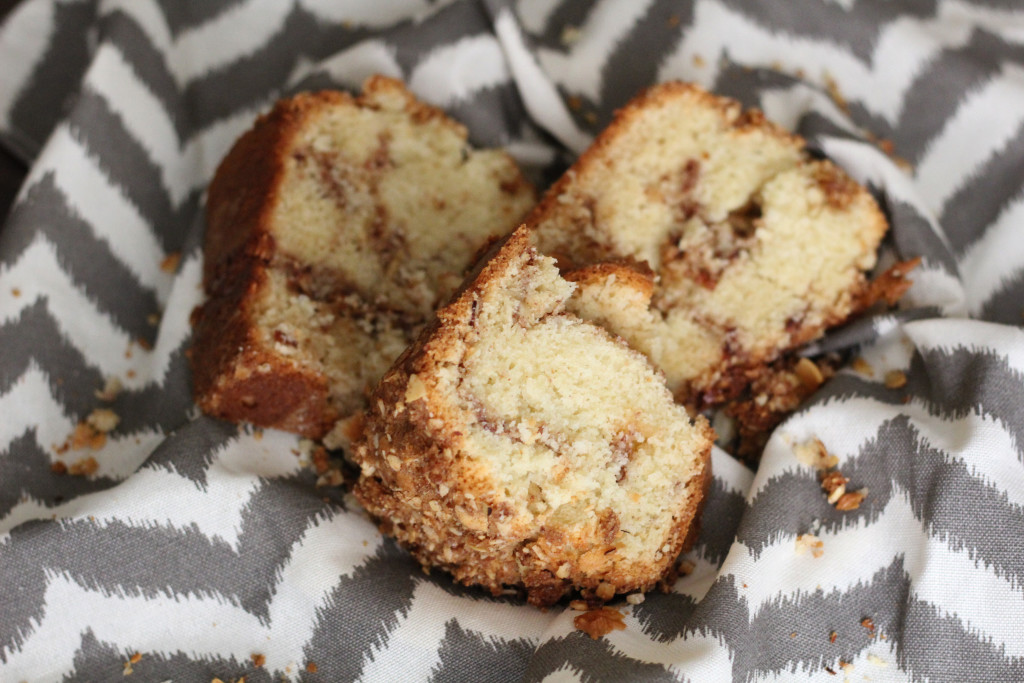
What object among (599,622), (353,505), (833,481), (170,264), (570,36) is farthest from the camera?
(570,36)

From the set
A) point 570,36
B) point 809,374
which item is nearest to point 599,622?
point 809,374

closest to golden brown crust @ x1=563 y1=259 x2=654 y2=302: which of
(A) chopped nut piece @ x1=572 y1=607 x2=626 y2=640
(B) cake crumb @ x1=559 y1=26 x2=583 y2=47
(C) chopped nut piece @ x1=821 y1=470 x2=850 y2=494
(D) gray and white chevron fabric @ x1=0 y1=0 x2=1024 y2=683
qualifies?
(D) gray and white chevron fabric @ x1=0 y1=0 x2=1024 y2=683

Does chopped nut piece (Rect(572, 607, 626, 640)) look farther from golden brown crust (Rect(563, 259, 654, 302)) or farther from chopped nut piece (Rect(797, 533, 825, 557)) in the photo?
golden brown crust (Rect(563, 259, 654, 302))

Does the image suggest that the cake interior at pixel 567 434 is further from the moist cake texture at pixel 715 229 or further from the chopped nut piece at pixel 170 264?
the chopped nut piece at pixel 170 264

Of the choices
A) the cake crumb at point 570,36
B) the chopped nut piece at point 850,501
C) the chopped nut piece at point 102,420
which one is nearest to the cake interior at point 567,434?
the chopped nut piece at point 850,501

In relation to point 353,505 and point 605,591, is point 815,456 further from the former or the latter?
point 353,505

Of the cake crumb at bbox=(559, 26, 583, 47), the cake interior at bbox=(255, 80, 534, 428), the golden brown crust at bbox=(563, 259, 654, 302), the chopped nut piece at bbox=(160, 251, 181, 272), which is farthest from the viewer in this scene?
the cake crumb at bbox=(559, 26, 583, 47)
